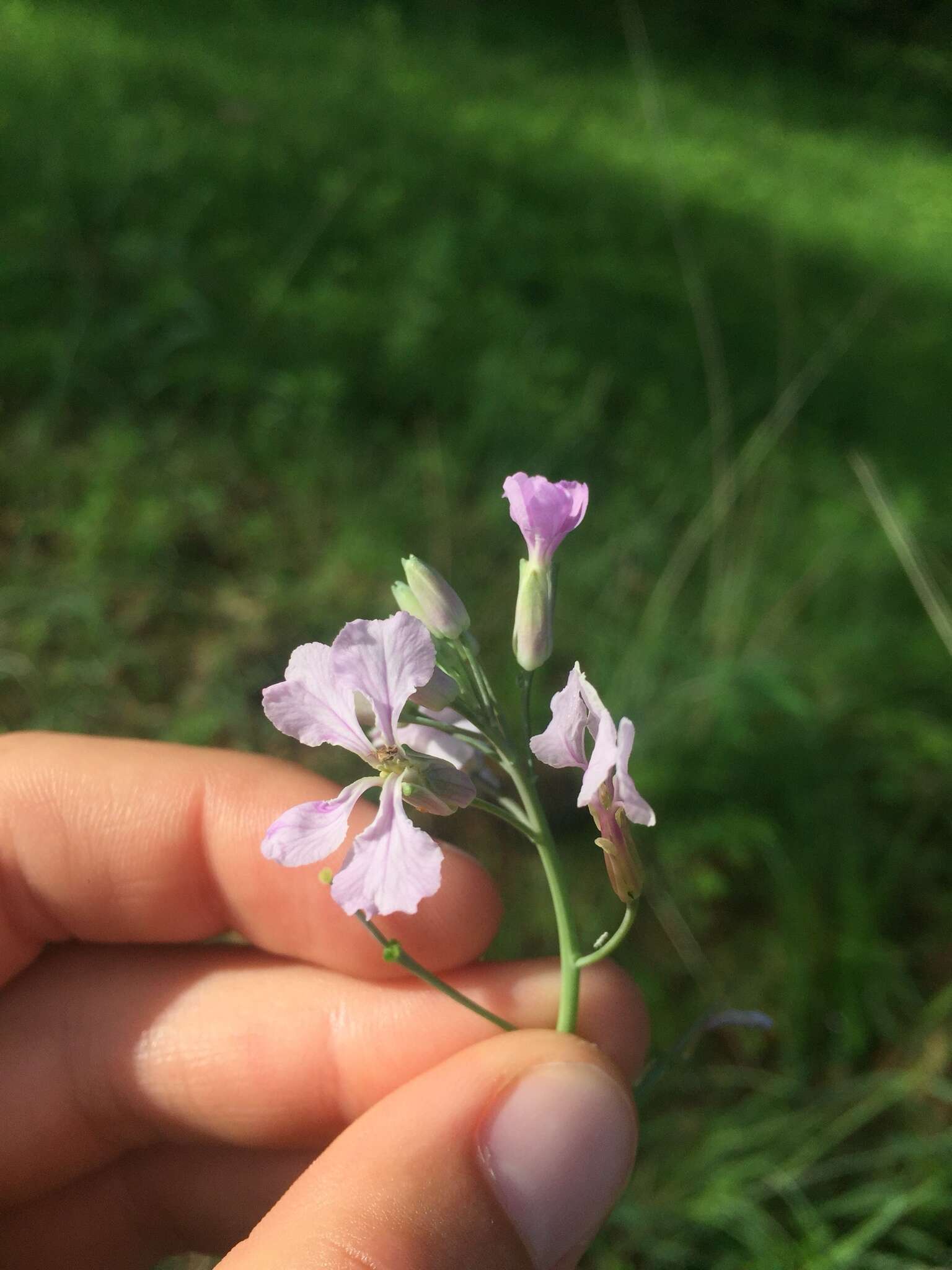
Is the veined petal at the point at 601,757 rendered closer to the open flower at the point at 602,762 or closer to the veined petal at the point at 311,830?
the open flower at the point at 602,762

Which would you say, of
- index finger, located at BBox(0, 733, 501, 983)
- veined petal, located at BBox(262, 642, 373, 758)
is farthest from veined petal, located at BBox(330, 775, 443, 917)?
index finger, located at BBox(0, 733, 501, 983)

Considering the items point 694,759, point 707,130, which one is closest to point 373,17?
point 707,130

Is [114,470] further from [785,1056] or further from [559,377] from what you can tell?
[785,1056]

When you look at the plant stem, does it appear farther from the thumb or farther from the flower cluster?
the thumb

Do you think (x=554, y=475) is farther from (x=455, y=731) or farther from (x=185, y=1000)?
(x=455, y=731)

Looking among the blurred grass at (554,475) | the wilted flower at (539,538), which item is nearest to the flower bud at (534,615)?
the wilted flower at (539,538)

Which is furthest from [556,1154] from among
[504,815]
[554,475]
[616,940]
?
[554,475]
